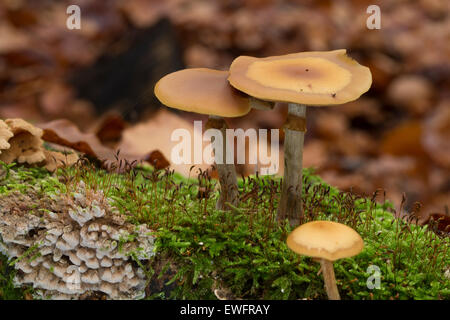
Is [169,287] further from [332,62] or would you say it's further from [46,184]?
[332,62]

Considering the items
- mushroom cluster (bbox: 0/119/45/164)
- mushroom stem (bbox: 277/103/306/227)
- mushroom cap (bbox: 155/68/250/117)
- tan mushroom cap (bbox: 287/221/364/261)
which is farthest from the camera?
mushroom cluster (bbox: 0/119/45/164)

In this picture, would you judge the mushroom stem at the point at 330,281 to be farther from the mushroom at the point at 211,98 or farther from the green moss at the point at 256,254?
the mushroom at the point at 211,98

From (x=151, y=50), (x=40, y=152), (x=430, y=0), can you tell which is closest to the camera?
(x=40, y=152)

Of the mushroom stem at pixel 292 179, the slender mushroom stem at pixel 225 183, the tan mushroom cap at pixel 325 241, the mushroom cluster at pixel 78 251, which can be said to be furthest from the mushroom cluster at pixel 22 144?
the tan mushroom cap at pixel 325 241

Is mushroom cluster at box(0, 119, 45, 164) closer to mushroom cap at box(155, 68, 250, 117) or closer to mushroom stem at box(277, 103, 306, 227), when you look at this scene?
mushroom cap at box(155, 68, 250, 117)

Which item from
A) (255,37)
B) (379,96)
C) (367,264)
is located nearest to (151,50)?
(255,37)

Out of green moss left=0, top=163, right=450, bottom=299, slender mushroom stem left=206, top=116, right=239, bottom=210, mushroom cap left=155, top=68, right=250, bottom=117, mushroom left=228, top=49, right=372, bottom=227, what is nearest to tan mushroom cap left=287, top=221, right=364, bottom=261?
green moss left=0, top=163, right=450, bottom=299
